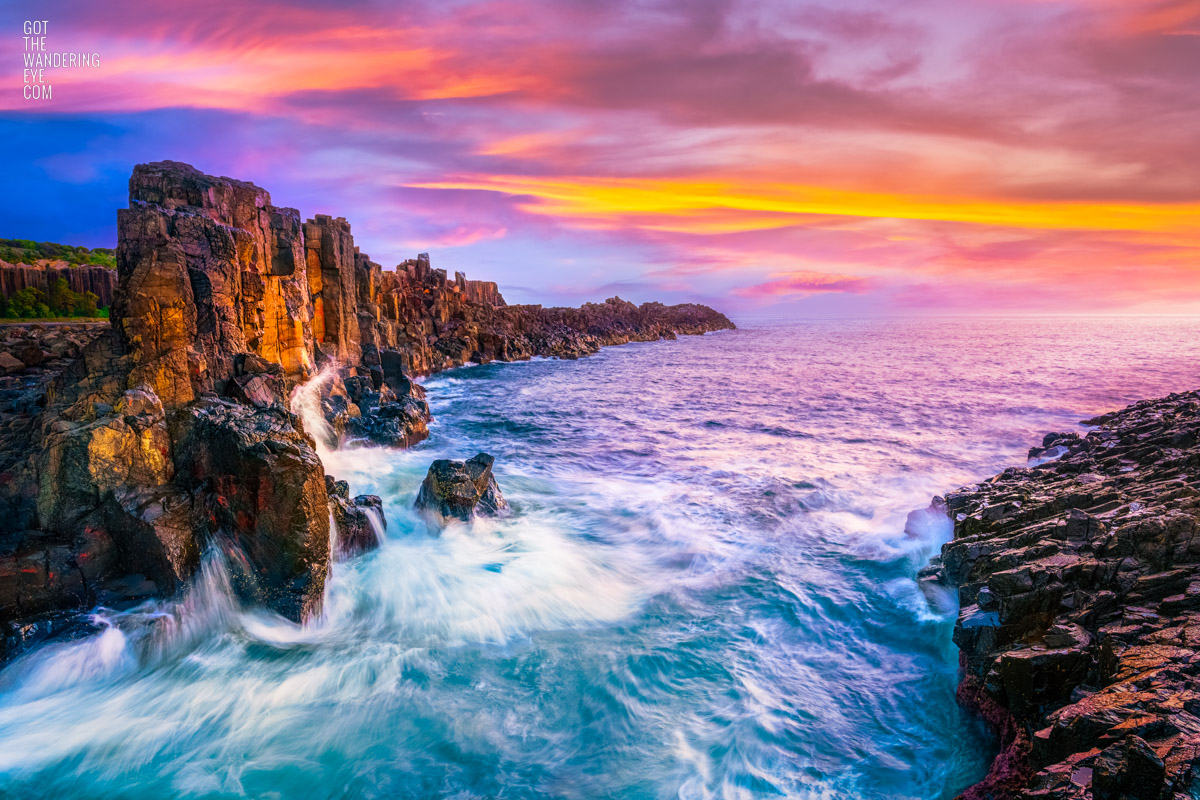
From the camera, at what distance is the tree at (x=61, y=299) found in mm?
21141

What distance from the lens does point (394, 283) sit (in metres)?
46.5

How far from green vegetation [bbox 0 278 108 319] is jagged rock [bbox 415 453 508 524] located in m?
18.5

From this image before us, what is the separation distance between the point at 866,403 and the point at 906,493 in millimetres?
16871

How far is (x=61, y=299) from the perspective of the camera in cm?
2144

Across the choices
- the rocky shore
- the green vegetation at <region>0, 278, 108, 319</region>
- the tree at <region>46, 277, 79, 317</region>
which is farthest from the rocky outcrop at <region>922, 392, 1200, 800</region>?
the tree at <region>46, 277, 79, 317</region>

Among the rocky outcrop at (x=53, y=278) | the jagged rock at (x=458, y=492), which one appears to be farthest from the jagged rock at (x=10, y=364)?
the jagged rock at (x=458, y=492)

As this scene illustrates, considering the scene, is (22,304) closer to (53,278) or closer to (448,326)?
(53,278)

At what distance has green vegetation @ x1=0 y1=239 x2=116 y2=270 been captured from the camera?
2895cm

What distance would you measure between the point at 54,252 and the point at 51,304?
1782 cm

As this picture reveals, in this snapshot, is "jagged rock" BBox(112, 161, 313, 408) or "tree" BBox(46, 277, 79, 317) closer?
"jagged rock" BBox(112, 161, 313, 408)

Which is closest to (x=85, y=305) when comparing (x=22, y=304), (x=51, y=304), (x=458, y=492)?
(x=51, y=304)

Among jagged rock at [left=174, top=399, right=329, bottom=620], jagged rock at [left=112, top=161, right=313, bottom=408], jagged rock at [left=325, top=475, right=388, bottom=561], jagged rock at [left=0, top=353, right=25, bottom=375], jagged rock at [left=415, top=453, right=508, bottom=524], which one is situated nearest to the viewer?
jagged rock at [left=174, top=399, right=329, bottom=620]

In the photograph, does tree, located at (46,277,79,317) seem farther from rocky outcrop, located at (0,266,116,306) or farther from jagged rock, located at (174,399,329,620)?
jagged rock, located at (174,399,329,620)

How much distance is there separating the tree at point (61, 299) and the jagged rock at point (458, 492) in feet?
63.9
